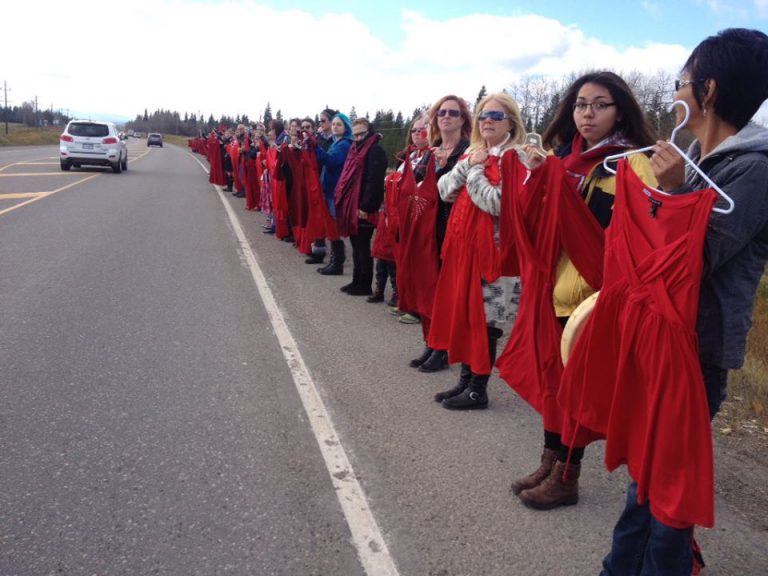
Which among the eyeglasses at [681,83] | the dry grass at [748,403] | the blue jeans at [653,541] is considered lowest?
the dry grass at [748,403]

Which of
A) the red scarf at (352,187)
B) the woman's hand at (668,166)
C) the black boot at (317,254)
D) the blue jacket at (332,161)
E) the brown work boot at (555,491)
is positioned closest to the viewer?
the woman's hand at (668,166)

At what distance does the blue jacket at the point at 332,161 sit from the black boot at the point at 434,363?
169 inches

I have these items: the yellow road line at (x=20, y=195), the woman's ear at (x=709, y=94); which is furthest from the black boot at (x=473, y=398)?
the yellow road line at (x=20, y=195)

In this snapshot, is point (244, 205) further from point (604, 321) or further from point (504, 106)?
point (604, 321)

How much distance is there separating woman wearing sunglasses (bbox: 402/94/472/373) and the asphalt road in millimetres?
150

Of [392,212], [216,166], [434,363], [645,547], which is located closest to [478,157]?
[434,363]

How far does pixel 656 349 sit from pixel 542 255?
1079 millimetres

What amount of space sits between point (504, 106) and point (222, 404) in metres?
2.55

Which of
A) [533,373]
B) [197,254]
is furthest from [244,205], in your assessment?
[533,373]

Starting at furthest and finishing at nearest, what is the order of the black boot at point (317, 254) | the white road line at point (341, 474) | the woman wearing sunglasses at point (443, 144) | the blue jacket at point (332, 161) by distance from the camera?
the black boot at point (317, 254)
the blue jacket at point (332, 161)
the woman wearing sunglasses at point (443, 144)
the white road line at point (341, 474)

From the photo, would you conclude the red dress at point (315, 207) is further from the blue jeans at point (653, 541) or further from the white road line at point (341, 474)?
the blue jeans at point (653, 541)

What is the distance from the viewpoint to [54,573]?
8.30 ft

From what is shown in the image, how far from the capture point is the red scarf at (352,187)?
7.64 m

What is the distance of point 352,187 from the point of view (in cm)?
781
